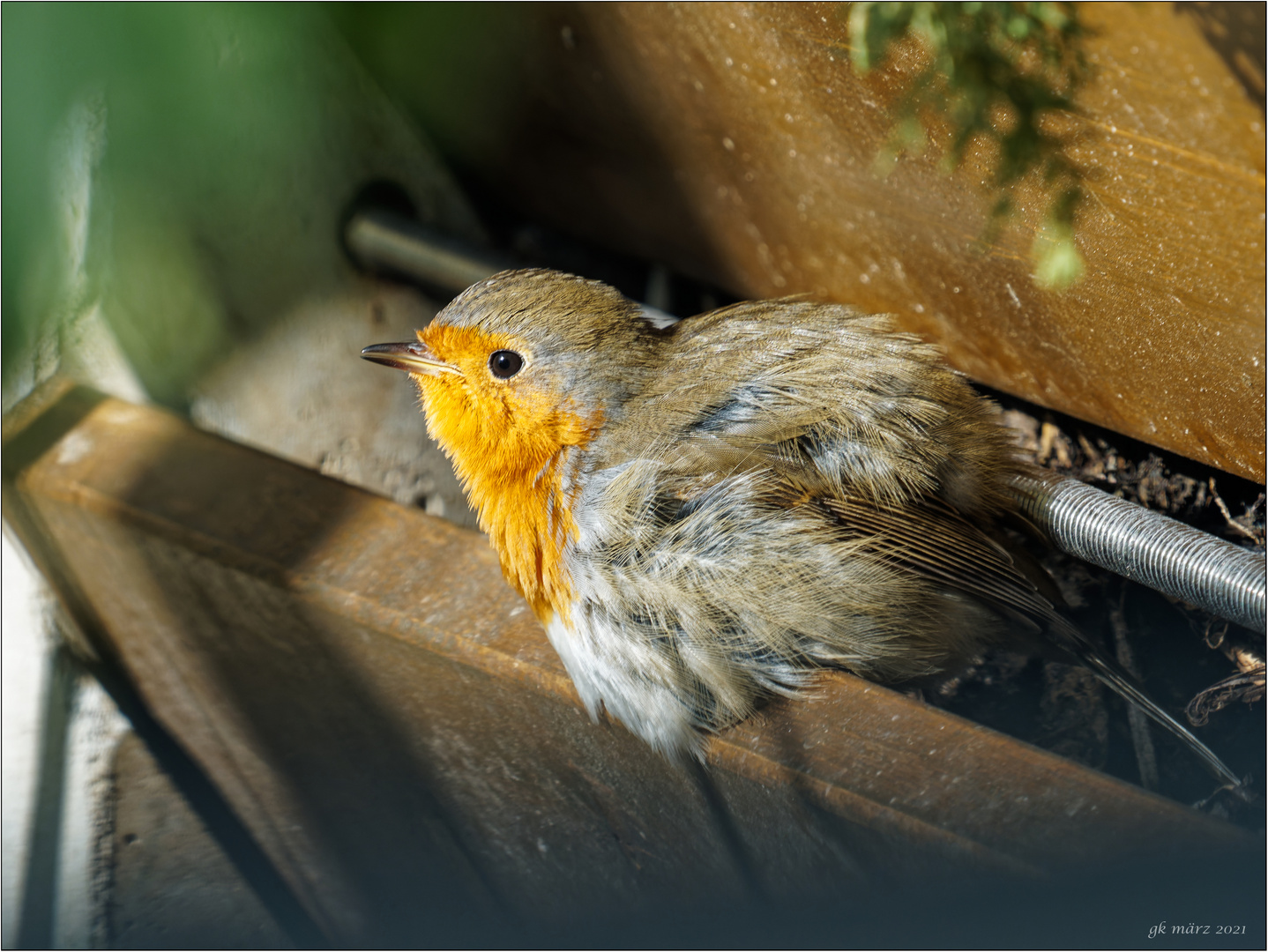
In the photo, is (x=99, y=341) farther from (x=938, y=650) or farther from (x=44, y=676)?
(x=938, y=650)

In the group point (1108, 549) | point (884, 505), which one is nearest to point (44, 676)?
point (884, 505)

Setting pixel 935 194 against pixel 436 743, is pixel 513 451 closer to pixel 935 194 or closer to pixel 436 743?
pixel 436 743

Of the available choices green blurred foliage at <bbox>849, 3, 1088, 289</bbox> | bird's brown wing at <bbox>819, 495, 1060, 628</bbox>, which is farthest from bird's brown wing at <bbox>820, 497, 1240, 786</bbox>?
green blurred foliage at <bbox>849, 3, 1088, 289</bbox>

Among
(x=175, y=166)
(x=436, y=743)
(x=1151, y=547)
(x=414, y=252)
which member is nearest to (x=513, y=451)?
(x=436, y=743)

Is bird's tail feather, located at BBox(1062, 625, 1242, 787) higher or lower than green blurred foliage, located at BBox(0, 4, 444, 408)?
lower

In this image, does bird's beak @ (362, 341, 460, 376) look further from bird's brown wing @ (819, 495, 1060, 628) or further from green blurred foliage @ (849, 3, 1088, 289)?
green blurred foliage @ (849, 3, 1088, 289)

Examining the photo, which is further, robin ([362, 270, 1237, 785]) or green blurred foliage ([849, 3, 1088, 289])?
robin ([362, 270, 1237, 785])

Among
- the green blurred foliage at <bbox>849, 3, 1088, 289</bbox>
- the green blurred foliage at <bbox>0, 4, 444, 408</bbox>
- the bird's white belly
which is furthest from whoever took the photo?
the green blurred foliage at <bbox>0, 4, 444, 408</bbox>
